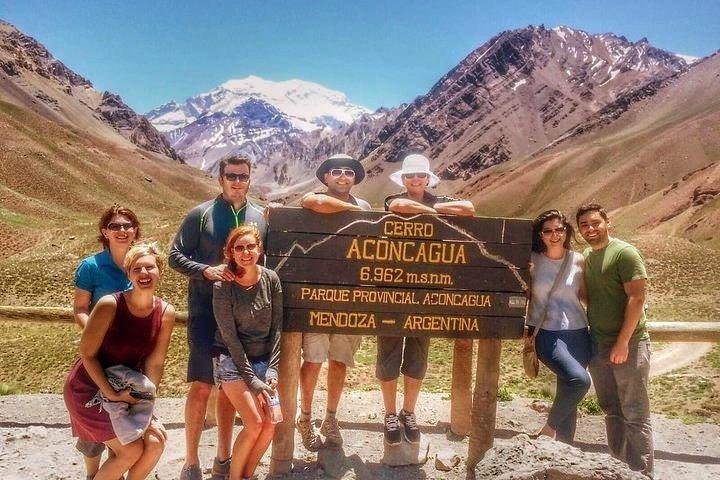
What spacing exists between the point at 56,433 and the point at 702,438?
8154 millimetres

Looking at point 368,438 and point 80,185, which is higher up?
point 80,185

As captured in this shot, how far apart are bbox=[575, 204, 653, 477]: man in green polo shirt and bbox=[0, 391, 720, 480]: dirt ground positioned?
45.8 inches

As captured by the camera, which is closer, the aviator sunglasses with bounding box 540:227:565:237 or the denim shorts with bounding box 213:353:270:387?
the denim shorts with bounding box 213:353:270:387

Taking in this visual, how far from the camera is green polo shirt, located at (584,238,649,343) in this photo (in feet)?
17.4

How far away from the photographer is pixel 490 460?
4.57m

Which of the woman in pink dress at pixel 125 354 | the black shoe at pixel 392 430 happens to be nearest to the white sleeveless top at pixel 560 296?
the black shoe at pixel 392 430

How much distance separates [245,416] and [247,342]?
0.65m

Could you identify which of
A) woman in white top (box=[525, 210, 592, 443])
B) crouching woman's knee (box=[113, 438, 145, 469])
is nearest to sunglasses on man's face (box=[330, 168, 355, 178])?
woman in white top (box=[525, 210, 592, 443])

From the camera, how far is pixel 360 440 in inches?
268

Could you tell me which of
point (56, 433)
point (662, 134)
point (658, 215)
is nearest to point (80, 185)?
point (658, 215)

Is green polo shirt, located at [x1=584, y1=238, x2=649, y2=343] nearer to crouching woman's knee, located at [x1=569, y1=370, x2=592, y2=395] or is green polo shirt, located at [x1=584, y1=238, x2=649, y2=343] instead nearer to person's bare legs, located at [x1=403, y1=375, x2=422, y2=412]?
crouching woman's knee, located at [x1=569, y1=370, x2=592, y2=395]

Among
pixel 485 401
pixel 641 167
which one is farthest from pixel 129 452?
pixel 641 167

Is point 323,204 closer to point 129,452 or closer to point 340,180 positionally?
point 340,180

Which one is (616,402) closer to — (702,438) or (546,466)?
(546,466)
